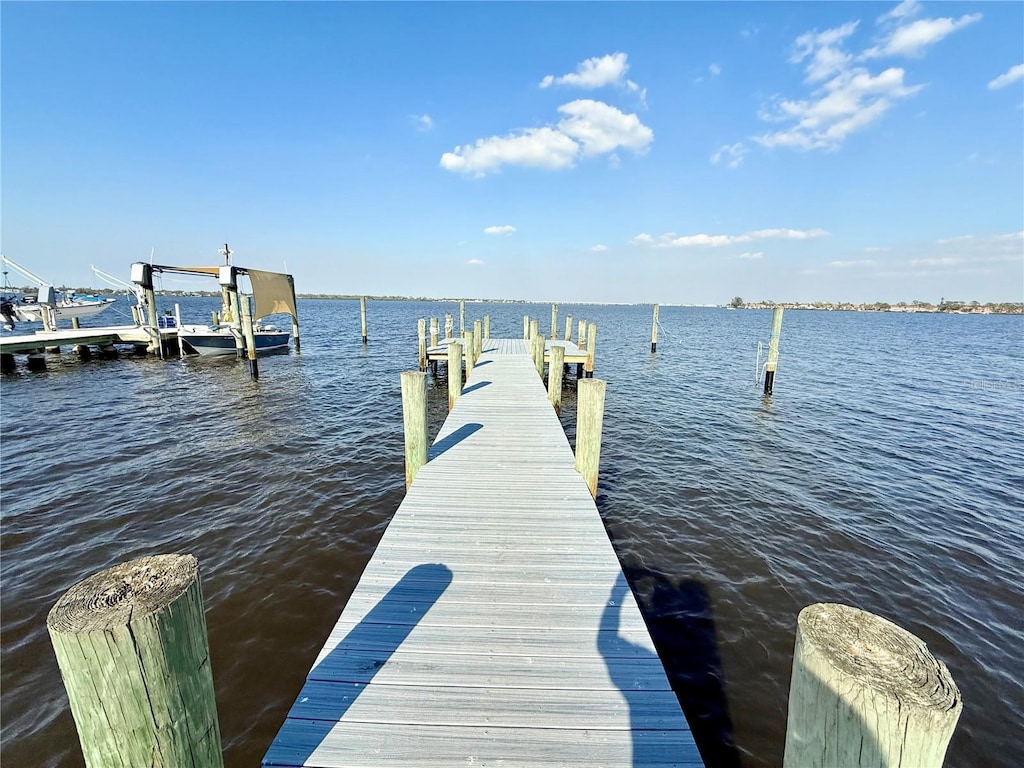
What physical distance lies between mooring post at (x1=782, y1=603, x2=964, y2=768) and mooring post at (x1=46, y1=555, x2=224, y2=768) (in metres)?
2.32

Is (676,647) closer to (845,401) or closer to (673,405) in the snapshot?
(673,405)

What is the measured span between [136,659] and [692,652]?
511 centimetres

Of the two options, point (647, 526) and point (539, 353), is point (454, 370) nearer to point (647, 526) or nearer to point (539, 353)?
point (539, 353)

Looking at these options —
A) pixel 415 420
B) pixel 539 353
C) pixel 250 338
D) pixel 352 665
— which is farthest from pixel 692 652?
pixel 250 338

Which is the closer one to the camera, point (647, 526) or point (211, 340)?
point (647, 526)

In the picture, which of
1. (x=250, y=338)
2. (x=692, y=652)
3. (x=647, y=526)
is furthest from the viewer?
(x=250, y=338)

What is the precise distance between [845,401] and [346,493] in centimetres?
1768

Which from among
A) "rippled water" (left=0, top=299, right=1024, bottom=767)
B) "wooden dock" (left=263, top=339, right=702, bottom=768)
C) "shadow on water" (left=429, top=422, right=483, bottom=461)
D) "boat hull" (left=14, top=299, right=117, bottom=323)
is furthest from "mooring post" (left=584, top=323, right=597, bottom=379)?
"boat hull" (left=14, top=299, right=117, bottom=323)

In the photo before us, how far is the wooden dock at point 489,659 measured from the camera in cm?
243

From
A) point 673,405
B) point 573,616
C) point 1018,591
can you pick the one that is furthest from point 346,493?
point 673,405

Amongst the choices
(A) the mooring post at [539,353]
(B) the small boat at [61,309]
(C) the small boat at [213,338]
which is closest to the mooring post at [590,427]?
(A) the mooring post at [539,353]

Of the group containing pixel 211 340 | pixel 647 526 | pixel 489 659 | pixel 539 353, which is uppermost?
pixel 539 353

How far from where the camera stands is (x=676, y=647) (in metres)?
4.87

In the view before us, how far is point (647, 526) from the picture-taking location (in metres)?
7.31
